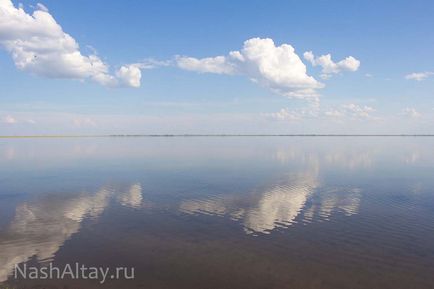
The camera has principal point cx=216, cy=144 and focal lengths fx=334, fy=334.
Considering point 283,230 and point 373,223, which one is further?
point 373,223

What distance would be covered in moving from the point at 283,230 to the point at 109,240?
14.7m

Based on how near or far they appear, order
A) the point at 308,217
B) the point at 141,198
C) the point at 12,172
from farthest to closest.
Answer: the point at 12,172
the point at 141,198
the point at 308,217

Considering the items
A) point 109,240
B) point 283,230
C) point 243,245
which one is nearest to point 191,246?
point 243,245

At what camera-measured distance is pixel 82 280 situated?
2014 cm

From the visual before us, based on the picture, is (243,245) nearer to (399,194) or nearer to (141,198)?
(141,198)

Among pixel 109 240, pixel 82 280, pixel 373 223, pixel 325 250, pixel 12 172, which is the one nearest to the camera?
pixel 82 280

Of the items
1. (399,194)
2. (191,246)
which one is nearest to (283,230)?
(191,246)

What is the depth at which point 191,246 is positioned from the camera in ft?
83.9

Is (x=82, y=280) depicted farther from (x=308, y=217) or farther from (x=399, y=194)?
(x=399, y=194)

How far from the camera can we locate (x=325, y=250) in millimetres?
24781

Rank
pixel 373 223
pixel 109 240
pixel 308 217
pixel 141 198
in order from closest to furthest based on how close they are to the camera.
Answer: pixel 109 240, pixel 373 223, pixel 308 217, pixel 141 198

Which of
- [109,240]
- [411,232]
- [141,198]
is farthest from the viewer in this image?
[141,198]

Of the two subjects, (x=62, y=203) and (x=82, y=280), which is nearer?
(x=82, y=280)

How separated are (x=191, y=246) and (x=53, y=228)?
13.1 metres
